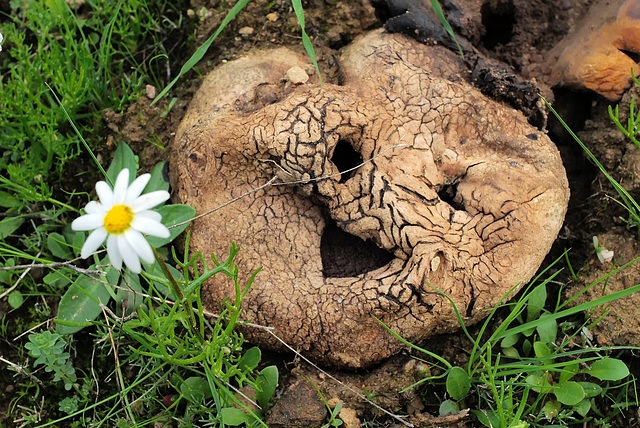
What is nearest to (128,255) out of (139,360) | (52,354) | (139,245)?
(139,245)

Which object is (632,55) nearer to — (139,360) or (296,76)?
(296,76)

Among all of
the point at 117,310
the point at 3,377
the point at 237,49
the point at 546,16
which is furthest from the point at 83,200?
the point at 546,16

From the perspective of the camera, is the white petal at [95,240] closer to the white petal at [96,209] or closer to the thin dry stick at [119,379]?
the white petal at [96,209]

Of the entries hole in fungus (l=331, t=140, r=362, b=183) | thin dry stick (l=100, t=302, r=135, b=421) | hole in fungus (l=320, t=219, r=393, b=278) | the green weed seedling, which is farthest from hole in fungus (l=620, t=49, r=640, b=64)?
thin dry stick (l=100, t=302, r=135, b=421)

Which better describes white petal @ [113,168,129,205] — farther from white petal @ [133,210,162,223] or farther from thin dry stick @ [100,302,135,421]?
thin dry stick @ [100,302,135,421]

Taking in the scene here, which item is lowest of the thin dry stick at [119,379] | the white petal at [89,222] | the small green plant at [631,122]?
the thin dry stick at [119,379]

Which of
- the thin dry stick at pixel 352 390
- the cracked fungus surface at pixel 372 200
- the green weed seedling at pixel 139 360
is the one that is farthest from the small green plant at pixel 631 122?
the green weed seedling at pixel 139 360

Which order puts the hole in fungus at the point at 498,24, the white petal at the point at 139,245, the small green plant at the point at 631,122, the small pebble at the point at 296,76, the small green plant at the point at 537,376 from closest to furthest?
1. the white petal at the point at 139,245
2. the small green plant at the point at 537,376
3. the small green plant at the point at 631,122
4. the small pebble at the point at 296,76
5. the hole in fungus at the point at 498,24
